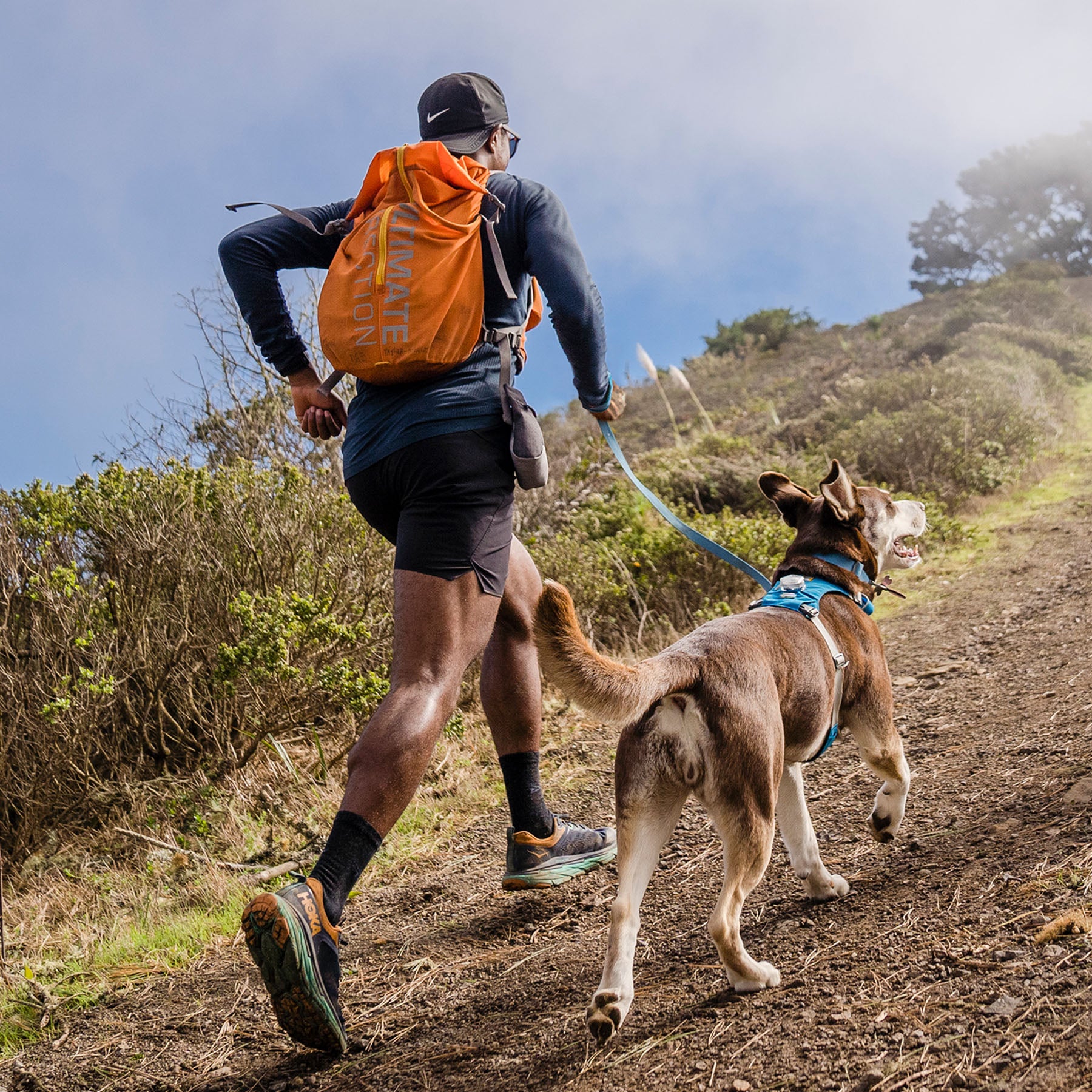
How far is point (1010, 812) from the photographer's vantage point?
334 cm

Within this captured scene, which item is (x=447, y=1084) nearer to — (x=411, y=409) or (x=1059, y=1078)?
(x=1059, y=1078)

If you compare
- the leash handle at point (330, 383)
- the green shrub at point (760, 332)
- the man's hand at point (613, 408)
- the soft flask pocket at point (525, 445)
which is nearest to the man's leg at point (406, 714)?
the soft flask pocket at point (525, 445)

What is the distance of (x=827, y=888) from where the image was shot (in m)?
3.03

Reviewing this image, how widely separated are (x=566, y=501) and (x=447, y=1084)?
6.68 meters

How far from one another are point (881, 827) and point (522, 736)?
1.23 meters

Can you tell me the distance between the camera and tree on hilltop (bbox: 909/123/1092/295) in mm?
41281

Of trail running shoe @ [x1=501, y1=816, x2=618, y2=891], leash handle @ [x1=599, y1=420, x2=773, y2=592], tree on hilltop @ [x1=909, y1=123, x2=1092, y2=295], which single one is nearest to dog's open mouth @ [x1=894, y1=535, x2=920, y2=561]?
leash handle @ [x1=599, y1=420, x2=773, y2=592]

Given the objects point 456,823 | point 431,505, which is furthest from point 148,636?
point 431,505

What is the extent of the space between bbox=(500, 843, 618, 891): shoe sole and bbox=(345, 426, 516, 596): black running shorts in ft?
3.82

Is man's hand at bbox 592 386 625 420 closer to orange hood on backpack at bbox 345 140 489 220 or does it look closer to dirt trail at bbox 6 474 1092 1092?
orange hood on backpack at bbox 345 140 489 220

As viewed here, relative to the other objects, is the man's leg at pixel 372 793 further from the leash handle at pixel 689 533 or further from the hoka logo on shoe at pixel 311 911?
the leash handle at pixel 689 533

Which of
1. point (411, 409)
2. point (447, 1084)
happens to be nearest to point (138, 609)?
point (411, 409)

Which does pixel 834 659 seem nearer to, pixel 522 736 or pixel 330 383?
pixel 522 736

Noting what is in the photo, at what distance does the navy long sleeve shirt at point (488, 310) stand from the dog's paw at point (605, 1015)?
1.47 meters
